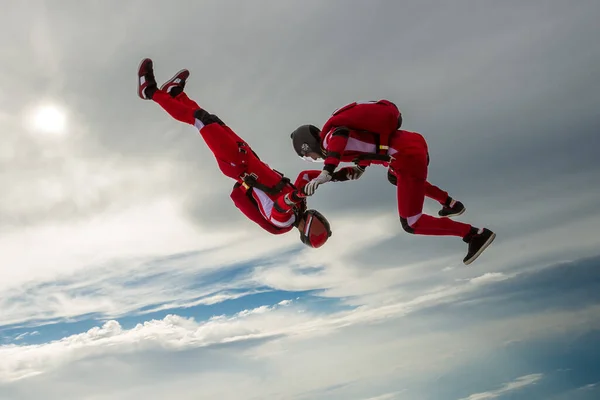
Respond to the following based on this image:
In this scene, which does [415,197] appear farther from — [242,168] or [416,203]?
→ [242,168]

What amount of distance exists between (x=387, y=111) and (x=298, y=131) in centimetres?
109

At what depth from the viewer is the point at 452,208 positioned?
7684 millimetres

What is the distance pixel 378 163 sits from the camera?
22.8 feet

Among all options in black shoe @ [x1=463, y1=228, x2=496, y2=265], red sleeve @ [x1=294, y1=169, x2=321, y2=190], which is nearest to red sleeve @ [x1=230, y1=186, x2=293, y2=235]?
red sleeve @ [x1=294, y1=169, x2=321, y2=190]

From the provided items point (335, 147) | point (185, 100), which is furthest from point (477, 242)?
point (185, 100)

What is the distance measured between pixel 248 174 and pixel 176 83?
5.31 feet

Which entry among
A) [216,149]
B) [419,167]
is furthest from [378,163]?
[216,149]

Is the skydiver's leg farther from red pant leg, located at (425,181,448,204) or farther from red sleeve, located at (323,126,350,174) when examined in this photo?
red sleeve, located at (323,126,350,174)

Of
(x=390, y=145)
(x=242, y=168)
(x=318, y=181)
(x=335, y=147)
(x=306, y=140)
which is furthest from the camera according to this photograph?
(x=242, y=168)

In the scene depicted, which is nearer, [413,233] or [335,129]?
[335,129]

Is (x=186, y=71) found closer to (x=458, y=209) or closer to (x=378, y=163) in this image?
(x=378, y=163)

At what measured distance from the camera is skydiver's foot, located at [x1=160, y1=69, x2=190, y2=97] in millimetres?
7655

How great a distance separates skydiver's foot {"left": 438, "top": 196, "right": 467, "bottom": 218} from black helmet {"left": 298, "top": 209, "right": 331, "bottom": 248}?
1661 mm

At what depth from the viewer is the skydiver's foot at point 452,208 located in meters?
7.67
